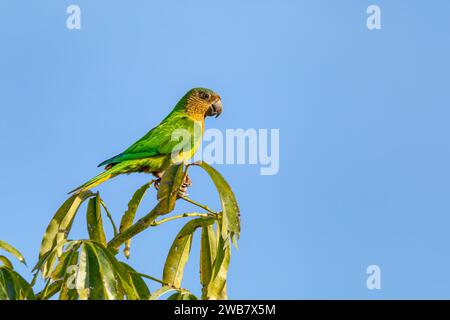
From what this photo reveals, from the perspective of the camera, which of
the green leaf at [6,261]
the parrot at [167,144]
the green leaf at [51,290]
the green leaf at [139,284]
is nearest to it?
the green leaf at [51,290]

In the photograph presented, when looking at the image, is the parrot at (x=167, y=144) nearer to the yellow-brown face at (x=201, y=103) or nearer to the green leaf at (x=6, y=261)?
the yellow-brown face at (x=201, y=103)

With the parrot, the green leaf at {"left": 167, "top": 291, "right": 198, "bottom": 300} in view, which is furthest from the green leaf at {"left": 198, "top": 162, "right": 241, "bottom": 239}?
the parrot

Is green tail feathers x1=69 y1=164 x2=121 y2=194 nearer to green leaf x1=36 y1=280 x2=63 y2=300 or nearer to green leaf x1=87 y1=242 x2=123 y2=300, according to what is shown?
green leaf x1=36 y1=280 x2=63 y2=300

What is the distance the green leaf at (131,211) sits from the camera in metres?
6.12

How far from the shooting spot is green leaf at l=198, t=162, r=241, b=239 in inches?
203

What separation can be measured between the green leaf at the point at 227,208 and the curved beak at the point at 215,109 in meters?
5.58

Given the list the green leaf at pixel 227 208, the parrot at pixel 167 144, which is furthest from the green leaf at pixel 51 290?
the parrot at pixel 167 144

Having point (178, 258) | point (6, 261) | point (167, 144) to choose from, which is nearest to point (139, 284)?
point (6, 261)

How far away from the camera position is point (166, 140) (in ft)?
28.2

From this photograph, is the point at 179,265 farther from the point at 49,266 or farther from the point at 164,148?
the point at 164,148

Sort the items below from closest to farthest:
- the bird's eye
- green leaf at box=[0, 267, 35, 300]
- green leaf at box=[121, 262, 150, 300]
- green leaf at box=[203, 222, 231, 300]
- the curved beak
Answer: green leaf at box=[0, 267, 35, 300] → green leaf at box=[121, 262, 150, 300] → green leaf at box=[203, 222, 231, 300] → the bird's eye → the curved beak

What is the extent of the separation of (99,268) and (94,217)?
145 centimetres
